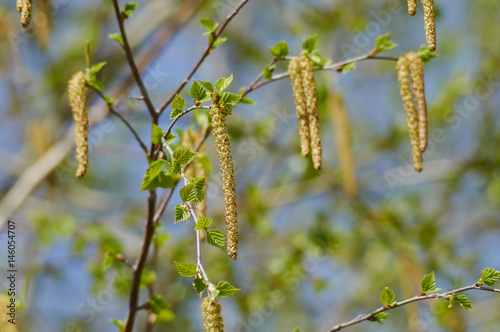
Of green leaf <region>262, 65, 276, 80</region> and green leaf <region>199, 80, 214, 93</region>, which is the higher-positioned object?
green leaf <region>262, 65, 276, 80</region>

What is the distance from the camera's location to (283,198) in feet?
18.4

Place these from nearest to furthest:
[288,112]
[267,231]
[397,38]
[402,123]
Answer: [267,231], [402,123], [288,112], [397,38]

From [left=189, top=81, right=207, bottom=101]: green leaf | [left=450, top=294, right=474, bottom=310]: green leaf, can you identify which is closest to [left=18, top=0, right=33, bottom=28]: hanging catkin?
[left=189, top=81, right=207, bottom=101]: green leaf

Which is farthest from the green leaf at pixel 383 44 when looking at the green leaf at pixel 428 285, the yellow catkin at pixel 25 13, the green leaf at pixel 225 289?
the yellow catkin at pixel 25 13

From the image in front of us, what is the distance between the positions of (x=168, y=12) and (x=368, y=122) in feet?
10.8

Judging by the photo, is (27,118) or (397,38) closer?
(27,118)

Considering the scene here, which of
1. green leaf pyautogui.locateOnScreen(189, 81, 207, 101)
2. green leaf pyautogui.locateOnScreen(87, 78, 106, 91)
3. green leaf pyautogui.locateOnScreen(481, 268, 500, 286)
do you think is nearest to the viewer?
green leaf pyautogui.locateOnScreen(189, 81, 207, 101)

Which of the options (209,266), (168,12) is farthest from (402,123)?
(168,12)

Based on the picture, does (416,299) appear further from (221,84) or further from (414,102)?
(221,84)

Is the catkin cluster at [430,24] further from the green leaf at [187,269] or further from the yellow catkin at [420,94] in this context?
the green leaf at [187,269]

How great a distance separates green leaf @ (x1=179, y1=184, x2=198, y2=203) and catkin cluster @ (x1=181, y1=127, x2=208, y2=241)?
0.40m

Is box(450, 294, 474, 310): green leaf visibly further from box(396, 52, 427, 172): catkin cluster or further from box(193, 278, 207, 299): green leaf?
box(193, 278, 207, 299): green leaf

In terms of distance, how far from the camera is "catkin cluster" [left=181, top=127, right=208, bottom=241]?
2.19 metres

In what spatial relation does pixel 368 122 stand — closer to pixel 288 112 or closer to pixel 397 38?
pixel 397 38
